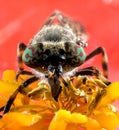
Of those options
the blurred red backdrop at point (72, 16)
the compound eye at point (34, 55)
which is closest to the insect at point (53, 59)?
the compound eye at point (34, 55)

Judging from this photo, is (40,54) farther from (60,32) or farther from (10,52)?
(10,52)

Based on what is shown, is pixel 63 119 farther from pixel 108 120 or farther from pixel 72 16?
pixel 72 16

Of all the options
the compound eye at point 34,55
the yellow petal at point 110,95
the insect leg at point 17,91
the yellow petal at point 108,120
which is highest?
the compound eye at point 34,55

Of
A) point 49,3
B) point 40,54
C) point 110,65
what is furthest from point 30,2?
point 40,54

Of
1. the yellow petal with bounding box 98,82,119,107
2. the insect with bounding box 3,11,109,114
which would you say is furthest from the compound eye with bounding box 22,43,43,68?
the yellow petal with bounding box 98,82,119,107

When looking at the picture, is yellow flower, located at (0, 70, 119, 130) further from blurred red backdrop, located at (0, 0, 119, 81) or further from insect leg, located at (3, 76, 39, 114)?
blurred red backdrop, located at (0, 0, 119, 81)

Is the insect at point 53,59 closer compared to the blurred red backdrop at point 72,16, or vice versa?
the insect at point 53,59

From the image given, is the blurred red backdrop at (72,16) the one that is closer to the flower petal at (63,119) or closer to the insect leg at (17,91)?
the insect leg at (17,91)
